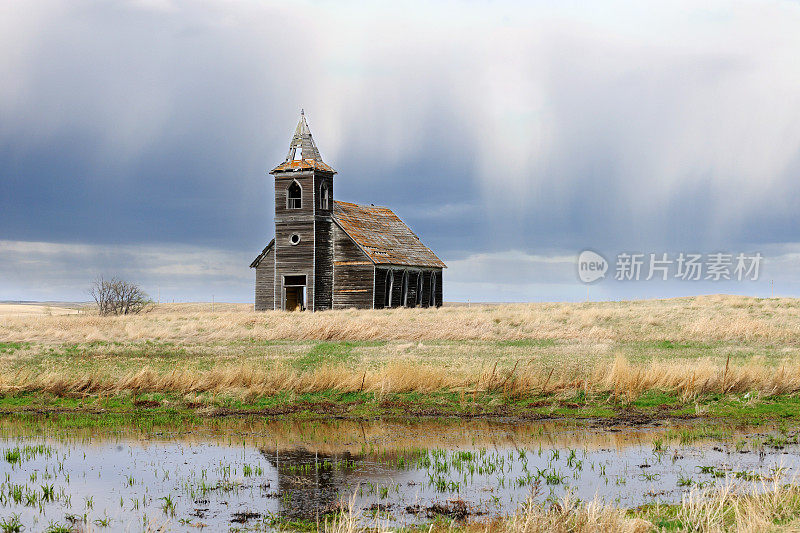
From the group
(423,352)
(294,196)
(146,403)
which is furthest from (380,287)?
(146,403)

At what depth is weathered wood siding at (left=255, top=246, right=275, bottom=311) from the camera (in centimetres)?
5147

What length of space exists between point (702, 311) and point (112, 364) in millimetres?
29209

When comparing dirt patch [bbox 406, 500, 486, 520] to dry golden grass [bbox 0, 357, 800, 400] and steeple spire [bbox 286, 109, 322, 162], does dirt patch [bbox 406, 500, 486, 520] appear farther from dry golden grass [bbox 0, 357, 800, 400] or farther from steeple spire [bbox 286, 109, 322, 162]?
steeple spire [bbox 286, 109, 322, 162]

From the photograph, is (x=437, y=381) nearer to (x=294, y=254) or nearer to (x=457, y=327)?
(x=457, y=327)

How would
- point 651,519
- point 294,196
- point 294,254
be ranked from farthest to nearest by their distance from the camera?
point 294,196 → point 294,254 → point 651,519

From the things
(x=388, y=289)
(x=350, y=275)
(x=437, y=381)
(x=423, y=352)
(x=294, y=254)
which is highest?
(x=294, y=254)

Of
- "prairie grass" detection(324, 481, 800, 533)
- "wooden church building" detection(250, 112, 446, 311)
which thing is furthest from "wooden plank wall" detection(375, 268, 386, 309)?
"prairie grass" detection(324, 481, 800, 533)

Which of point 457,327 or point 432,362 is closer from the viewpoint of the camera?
point 432,362

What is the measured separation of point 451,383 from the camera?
1942 centimetres

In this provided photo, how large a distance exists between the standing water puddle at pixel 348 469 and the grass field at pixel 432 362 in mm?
2403

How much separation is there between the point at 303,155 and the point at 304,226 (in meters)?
4.50

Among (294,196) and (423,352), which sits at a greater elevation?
(294,196)

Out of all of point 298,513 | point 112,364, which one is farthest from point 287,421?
point 112,364

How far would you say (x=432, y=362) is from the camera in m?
23.5
